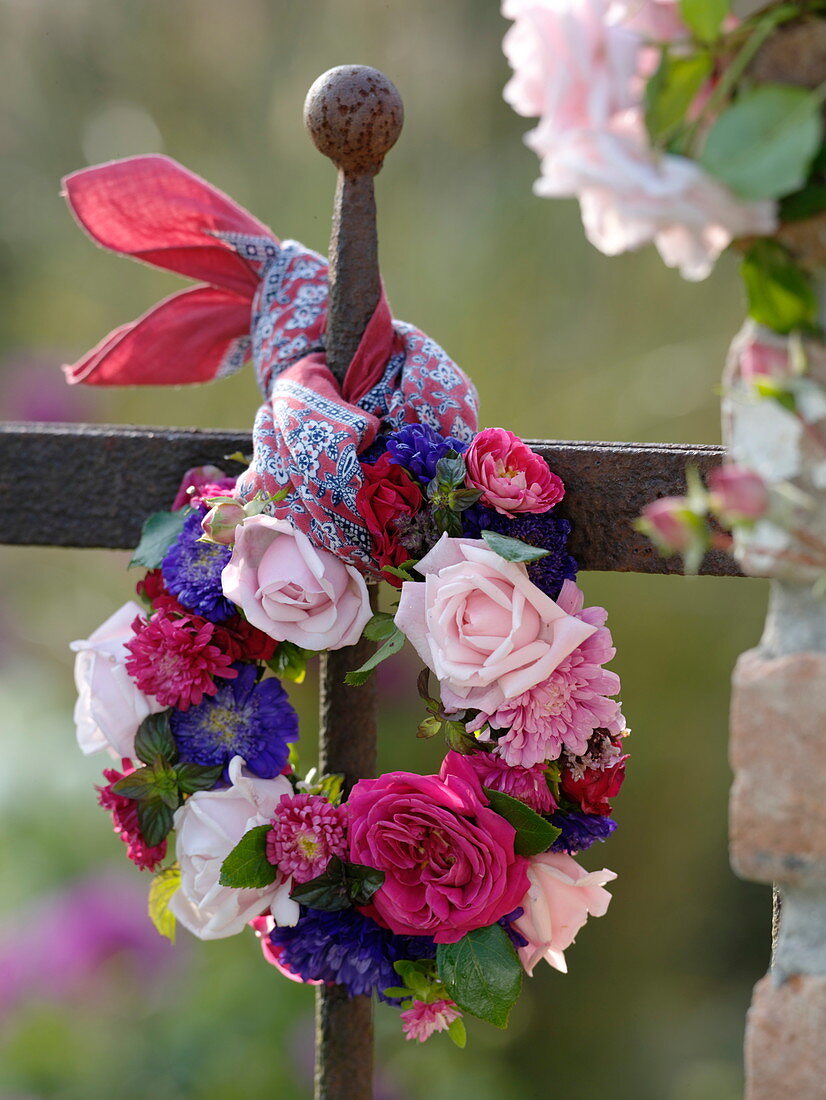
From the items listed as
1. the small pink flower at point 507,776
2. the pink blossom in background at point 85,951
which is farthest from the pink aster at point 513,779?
the pink blossom in background at point 85,951

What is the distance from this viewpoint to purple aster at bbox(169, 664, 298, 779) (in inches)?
20.0

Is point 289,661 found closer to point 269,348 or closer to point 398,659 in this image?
point 269,348

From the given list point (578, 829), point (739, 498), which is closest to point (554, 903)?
point (578, 829)

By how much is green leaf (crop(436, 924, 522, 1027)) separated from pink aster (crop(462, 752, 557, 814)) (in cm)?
6

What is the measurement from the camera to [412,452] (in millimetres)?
456

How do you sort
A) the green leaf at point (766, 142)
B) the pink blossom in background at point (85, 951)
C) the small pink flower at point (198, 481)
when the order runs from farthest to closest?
the pink blossom in background at point (85, 951)
the small pink flower at point (198, 481)
the green leaf at point (766, 142)

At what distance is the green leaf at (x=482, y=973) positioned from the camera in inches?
17.8

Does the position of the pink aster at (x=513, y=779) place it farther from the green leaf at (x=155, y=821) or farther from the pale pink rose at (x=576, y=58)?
the pale pink rose at (x=576, y=58)

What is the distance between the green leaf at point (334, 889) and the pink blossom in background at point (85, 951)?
72 cm

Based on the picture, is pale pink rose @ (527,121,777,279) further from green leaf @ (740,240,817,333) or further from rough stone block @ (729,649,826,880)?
rough stone block @ (729,649,826,880)

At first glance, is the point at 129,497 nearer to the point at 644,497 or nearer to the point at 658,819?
the point at 644,497

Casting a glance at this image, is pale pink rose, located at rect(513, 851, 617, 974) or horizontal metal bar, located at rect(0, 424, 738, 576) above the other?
horizontal metal bar, located at rect(0, 424, 738, 576)

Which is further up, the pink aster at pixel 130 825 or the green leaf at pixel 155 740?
the green leaf at pixel 155 740

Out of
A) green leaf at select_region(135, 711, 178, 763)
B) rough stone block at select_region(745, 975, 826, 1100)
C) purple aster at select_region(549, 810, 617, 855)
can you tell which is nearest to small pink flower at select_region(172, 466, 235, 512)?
green leaf at select_region(135, 711, 178, 763)
